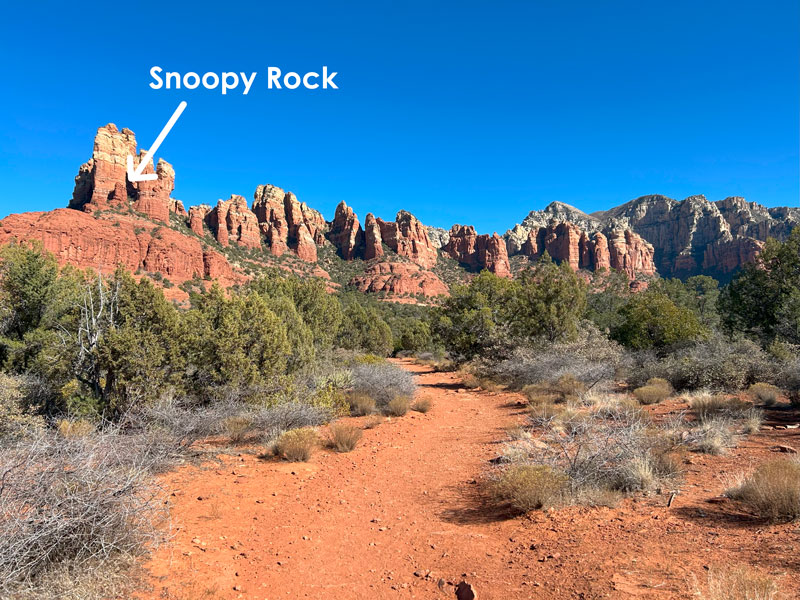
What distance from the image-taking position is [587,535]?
4.49m

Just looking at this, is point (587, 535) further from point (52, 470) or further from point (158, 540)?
point (52, 470)

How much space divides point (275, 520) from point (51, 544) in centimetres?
270

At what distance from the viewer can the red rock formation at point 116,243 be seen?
52500 millimetres

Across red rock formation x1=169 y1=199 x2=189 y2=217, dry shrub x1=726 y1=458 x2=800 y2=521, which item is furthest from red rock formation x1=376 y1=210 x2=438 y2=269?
dry shrub x1=726 y1=458 x2=800 y2=521

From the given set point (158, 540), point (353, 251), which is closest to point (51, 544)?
point (158, 540)

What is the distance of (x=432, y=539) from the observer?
488cm

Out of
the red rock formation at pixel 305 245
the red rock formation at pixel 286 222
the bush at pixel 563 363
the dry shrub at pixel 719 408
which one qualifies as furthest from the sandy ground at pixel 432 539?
the red rock formation at pixel 305 245

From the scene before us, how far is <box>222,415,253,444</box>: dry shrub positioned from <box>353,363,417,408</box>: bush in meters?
5.15

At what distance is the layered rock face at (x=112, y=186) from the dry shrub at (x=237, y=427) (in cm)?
7229

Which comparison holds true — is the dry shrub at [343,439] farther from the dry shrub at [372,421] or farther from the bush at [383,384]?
the bush at [383,384]

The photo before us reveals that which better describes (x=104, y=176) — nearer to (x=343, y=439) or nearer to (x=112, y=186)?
(x=112, y=186)

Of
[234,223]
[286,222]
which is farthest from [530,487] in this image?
[286,222]

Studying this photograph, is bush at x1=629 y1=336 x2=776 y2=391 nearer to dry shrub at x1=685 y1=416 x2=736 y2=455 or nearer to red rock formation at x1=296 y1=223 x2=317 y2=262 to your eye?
dry shrub at x1=685 y1=416 x2=736 y2=455

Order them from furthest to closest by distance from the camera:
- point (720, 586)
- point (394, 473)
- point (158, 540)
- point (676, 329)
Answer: point (676, 329) < point (394, 473) < point (158, 540) < point (720, 586)
